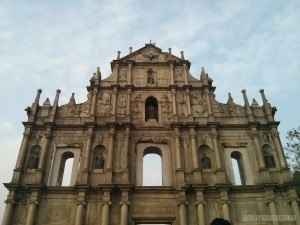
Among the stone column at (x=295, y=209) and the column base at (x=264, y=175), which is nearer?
the stone column at (x=295, y=209)

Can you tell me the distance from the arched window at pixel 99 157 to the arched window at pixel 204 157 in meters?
4.56

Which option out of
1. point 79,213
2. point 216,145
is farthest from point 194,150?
point 79,213

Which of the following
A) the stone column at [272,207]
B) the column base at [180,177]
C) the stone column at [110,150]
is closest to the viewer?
the stone column at [272,207]

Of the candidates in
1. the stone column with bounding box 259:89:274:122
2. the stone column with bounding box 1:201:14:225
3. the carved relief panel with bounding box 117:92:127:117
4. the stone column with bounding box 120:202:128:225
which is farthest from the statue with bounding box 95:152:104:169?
the stone column with bounding box 259:89:274:122

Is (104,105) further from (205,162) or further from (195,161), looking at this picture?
(205,162)

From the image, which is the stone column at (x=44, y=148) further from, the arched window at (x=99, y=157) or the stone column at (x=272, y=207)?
the stone column at (x=272, y=207)

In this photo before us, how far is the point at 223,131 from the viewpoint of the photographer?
16.7 metres

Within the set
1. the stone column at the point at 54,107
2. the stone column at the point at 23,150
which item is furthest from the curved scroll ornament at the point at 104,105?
the stone column at the point at 23,150

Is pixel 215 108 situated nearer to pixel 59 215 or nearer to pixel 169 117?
pixel 169 117

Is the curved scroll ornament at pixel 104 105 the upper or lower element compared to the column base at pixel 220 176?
upper

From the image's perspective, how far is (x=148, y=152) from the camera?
54.3 feet

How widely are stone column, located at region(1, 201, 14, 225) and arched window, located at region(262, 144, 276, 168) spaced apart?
1142 centimetres

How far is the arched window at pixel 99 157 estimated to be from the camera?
15.3 metres

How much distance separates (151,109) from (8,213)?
8.38 meters
